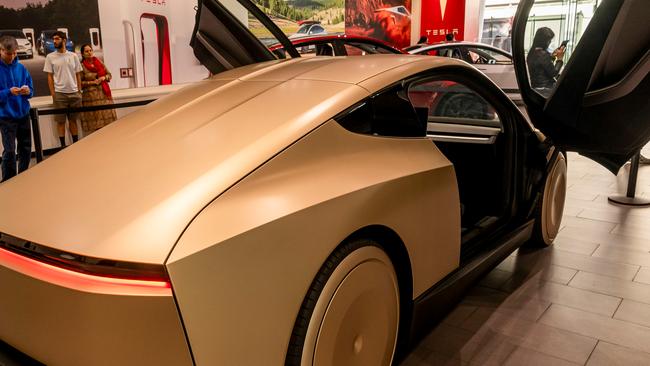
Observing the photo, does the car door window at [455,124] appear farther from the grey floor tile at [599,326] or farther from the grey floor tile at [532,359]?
the grey floor tile at [532,359]

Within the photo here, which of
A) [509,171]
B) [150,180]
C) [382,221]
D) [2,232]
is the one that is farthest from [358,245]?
[509,171]

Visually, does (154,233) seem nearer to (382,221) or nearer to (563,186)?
(382,221)

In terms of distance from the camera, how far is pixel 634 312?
2.62 m

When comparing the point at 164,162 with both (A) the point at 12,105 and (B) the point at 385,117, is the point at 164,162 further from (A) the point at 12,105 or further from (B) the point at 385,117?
(A) the point at 12,105

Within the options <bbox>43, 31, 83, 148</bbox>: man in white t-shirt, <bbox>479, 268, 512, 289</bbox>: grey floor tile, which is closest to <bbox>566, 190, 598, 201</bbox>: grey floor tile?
<bbox>479, 268, 512, 289</bbox>: grey floor tile

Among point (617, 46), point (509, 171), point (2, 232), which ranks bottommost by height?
point (509, 171)

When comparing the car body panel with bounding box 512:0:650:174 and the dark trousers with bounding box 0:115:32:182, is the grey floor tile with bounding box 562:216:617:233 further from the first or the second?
the dark trousers with bounding box 0:115:32:182

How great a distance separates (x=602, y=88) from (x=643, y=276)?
116 cm

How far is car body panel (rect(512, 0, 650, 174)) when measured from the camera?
250cm

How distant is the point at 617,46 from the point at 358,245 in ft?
5.95

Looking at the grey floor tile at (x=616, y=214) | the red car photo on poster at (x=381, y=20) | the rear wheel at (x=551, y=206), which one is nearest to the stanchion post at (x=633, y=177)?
the grey floor tile at (x=616, y=214)

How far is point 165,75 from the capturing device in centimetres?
730

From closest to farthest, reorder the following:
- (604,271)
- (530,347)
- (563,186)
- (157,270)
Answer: (157,270), (530,347), (604,271), (563,186)

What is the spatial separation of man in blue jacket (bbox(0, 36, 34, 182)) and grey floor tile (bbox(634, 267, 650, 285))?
17.5ft
